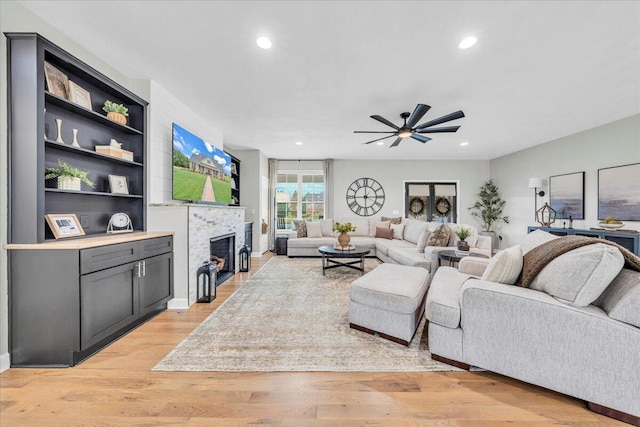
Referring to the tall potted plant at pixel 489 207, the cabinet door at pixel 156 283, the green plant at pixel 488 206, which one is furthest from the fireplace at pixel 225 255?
the green plant at pixel 488 206

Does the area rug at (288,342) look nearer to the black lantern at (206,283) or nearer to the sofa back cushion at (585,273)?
the black lantern at (206,283)

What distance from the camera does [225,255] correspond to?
171 inches

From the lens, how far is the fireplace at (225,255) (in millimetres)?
4031

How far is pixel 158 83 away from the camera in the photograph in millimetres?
3029

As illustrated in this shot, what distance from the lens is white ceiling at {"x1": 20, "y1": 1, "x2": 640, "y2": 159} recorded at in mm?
1889

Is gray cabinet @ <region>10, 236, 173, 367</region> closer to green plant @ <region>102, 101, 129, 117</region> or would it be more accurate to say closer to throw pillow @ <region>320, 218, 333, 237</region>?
green plant @ <region>102, 101, 129, 117</region>

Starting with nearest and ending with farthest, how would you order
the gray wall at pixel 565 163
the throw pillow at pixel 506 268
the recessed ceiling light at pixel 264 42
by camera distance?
the throw pillow at pixel 506 268 → the recessed ceiling light at pixel 264 42 → the gray wall at pixel 565 163

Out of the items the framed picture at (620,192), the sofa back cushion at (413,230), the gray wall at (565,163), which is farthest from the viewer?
the sofa back cushion at (413,230)

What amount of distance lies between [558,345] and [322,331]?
1685mm

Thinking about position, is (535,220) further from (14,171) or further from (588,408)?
(14,171)

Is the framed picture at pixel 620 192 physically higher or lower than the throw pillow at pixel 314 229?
higher

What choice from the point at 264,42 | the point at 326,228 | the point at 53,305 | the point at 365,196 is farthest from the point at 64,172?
the point at 365,196

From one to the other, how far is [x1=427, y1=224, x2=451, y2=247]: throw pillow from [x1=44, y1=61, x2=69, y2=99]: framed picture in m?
4.87

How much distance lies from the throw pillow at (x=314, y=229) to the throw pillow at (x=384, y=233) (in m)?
1.49
